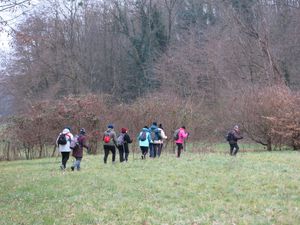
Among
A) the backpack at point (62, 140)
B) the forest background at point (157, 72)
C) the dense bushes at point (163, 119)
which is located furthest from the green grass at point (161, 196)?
the forest background at point (157, 72)

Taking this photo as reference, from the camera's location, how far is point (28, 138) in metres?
36.9

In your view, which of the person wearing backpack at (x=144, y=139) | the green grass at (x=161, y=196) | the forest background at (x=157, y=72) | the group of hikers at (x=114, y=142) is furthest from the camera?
the forest background at (x=157, y=72)

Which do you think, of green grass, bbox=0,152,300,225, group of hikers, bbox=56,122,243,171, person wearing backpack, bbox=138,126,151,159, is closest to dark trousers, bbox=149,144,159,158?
group of hikers, bbox=56,122,243,171

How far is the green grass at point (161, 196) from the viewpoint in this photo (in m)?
10.2

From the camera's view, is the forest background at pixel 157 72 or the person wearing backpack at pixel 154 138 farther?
the forest background at pixel 157 72

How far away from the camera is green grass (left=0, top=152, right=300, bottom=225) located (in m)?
10.2

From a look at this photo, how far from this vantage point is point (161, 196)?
1291 cm

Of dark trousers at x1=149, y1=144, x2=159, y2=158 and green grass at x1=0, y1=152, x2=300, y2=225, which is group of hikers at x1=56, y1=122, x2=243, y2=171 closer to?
dark trousers at x1=149, y1=144, x2=159, y2=158

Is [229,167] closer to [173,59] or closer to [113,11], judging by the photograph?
[173,59]

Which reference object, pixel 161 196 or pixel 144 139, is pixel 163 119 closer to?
pixel 144 139

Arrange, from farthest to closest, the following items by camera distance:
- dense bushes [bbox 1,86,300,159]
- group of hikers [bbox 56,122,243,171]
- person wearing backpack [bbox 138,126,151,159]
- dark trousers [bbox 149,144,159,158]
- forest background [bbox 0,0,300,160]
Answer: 1. forest background [bbox 0,0,300,160]
2. dense bushes [bbox 1,86,300,159]
3. dark trousers [bbox 149,144,159,158]
4. person wearing backpack [bbox 138,126,151,159]
5. group of hikers [bbox 56,122,243,171]

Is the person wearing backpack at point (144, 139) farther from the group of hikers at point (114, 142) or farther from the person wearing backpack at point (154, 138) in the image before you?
the person wearing backpack at point (154, 138)

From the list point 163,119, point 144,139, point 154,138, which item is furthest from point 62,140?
point 163,119

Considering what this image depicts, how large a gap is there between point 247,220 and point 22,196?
7409 mm
